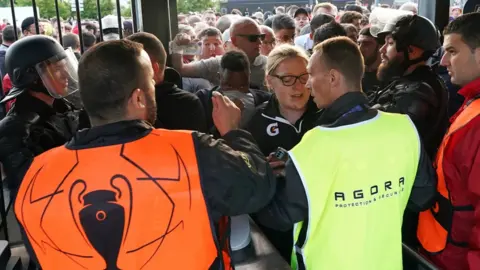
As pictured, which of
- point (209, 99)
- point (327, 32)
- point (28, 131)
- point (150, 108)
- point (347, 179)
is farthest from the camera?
point (327, 32)

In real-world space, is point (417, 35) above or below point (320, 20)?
above

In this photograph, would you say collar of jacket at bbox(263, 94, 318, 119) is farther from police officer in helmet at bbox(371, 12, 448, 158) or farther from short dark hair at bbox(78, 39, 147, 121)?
short dark hair at bbox(78, 39, 147, 121)

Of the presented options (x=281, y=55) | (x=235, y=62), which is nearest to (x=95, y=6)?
(x=235, y=62)

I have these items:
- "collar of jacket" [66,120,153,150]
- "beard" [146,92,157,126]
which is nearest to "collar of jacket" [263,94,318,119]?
"beard" [146,92,157,126]

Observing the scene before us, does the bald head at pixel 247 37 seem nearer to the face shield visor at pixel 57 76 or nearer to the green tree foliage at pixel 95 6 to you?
the face shield visor at pixel 57 76

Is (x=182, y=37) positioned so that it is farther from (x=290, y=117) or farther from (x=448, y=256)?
(x=448, y=256)

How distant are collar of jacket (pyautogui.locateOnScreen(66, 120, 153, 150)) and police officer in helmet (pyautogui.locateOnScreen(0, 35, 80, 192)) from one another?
0.68 meters

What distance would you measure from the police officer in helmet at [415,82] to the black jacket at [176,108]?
903 millimetres

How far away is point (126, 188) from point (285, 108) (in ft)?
4.20

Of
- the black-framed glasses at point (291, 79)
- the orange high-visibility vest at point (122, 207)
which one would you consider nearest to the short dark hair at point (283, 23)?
the black-framed glasses at point (291, 79)

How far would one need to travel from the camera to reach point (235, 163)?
1380 millimetres

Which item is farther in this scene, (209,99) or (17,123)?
(209,99)

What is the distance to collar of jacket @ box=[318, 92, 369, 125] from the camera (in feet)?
5.42

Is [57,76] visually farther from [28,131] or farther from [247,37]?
[247,37]
